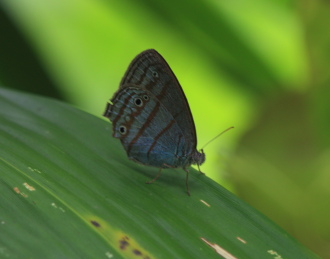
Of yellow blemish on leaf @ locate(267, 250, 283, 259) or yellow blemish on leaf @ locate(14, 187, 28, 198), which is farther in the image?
yellow blemish on leaf @ locate(267, 250, 283, 259)

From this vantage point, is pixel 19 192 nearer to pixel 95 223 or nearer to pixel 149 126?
pixel 95 223

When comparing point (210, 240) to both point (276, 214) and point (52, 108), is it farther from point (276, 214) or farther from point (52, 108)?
point (276, 214)

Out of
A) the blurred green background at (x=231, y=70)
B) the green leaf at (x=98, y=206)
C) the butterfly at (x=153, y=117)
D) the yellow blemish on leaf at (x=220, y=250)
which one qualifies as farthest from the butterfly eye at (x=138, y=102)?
the blurred green background at (x=231, y=70)

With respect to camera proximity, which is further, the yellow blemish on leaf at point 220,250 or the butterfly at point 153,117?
the butterfly at point 153,117

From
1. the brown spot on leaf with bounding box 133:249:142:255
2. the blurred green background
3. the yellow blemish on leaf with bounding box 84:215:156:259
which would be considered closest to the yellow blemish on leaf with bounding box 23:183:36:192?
the yellow blemish on leaf with bounding box 84:215:156:259

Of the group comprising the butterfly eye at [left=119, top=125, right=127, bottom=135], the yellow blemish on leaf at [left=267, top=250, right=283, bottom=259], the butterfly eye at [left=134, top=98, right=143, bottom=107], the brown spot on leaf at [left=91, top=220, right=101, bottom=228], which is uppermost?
the butterfly eye at [left=134, top=98, right=143, bottom=107]

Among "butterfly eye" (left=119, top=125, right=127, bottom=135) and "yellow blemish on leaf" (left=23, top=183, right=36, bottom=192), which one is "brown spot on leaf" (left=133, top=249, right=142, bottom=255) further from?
"butterfly eye" (left=119, top=125, right=127, bottom=135)

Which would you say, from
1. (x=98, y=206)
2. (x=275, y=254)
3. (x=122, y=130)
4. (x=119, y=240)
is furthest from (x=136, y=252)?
(x=122, y=130)

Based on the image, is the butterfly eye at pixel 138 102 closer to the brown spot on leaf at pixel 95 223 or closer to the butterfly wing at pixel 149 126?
the butterfly wing at pixel 149 126
